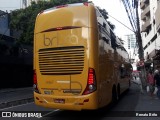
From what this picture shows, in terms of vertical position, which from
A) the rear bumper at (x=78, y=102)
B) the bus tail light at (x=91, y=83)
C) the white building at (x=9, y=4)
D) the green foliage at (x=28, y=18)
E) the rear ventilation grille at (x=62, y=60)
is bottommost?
the rear bumper at (x=78, y=102)

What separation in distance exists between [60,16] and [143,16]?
2282 inches

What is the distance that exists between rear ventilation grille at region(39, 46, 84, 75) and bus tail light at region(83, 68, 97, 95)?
0.34 m

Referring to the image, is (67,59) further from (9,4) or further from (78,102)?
(9,4)

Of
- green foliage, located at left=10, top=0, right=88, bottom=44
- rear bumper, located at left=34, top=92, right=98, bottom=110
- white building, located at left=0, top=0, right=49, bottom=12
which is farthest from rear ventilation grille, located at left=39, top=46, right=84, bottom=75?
white building, located at left=0, top=0, right=49, bottom=12

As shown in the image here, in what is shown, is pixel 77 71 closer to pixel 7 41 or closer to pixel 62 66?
pixel 62 66

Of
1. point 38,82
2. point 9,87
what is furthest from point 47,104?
point 9,87

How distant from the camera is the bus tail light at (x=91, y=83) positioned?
1003cm

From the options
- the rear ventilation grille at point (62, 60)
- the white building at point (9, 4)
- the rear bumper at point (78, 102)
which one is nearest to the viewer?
the rear bumper at point (78, 102)

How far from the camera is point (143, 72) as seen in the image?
2756 centimetres

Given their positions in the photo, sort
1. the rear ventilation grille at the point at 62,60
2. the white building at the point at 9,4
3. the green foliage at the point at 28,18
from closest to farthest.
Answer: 1. the rear ventilation grille at the point at 62,60
2. the green foliage at the point at 28,18
3. the white building at the point at 9,4

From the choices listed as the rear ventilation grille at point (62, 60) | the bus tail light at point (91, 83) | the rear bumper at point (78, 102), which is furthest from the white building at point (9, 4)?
the bus tail light at point (91, 83)

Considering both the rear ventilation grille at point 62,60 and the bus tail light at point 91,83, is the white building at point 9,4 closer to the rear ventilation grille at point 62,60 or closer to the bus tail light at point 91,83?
the rear ventilation grille at point 62,60

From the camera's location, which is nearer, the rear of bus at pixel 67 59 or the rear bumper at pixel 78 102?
the rear bumper at pixel 78 102

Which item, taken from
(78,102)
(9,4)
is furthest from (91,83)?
(9,4)
